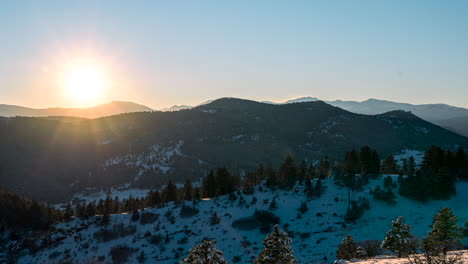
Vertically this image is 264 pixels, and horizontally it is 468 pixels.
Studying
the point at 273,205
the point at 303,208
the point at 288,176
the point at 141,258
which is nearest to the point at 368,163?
the point at 288,176

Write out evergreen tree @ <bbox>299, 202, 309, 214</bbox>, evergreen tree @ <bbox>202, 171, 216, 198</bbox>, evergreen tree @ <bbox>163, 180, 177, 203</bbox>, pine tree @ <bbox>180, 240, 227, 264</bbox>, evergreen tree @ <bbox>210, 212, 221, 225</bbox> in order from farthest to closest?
evergreen tree @ <bbox>202, 171, 216, 198</bbox> < evergreen tree @ <bbox>163, 180, 177, 203</bbox> < evergreen tree @ <bbox>210, 212, 221, 225</bbox> < evergreen tree @ <bbox>299, 202, 309, 214</bbox> < pine tree @ <bbox>180, 240, 227, 264</bbox>

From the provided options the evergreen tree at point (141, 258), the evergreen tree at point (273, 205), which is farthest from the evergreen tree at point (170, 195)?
the evergreen tree at point (273, 205)

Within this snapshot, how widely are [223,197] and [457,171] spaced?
7281 cm

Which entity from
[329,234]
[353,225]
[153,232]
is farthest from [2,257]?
[353,225]

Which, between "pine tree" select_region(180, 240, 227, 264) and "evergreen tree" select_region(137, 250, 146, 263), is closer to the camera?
"pine tree" select_region(180, 240, 227, 264)

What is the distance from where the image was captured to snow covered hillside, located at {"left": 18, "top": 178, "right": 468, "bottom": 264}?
6519 centimetres

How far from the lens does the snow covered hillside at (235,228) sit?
65.2 meters

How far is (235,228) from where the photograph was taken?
7494 centimetres

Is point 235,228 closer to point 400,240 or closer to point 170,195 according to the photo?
point 170,195

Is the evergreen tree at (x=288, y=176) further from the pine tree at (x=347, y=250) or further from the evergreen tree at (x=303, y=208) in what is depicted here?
the pine tree at (x=347, y=250)

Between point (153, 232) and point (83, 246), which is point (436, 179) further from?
point (83, 246)

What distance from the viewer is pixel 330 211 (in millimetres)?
74625

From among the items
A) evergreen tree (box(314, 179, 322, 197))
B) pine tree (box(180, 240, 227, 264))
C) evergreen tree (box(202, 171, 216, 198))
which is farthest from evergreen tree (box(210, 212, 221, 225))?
pine tree (box(180, 240, 227, 264))

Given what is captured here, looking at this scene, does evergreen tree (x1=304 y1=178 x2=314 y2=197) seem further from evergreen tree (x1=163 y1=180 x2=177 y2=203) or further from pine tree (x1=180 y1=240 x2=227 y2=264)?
pine tree (x1=180 y1=240 x2=227 y2=264)
